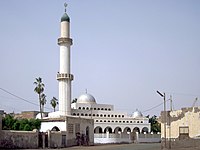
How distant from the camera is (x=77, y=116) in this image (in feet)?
183

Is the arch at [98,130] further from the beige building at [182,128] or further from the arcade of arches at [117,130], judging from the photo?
the beige building at [182,128]

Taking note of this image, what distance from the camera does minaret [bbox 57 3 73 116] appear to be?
55406mm

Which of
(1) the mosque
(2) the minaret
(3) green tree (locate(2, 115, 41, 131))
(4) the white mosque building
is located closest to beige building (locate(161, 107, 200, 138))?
(1) the mosque

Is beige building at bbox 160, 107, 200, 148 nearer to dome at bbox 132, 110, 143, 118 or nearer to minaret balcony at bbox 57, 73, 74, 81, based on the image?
minaret balcony at bbox 57, 73, 74, 81

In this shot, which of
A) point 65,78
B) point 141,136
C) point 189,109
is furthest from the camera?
point 141,136

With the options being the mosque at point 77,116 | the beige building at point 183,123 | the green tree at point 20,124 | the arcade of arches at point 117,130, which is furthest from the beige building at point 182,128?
the arcade of arches at point 117,130

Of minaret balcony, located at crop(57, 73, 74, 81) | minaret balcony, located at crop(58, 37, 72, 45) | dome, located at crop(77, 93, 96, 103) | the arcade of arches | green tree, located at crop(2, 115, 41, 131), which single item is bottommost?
the arcade of arches

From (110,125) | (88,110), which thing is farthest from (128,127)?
(88,110)

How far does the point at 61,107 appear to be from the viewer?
56.6m

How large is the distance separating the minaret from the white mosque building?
1521 cm

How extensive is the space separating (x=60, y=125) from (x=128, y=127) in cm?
3039

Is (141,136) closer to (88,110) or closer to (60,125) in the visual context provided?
(88,110)

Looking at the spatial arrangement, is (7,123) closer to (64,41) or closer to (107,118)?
(64,41)

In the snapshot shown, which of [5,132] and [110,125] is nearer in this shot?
[5,132]
